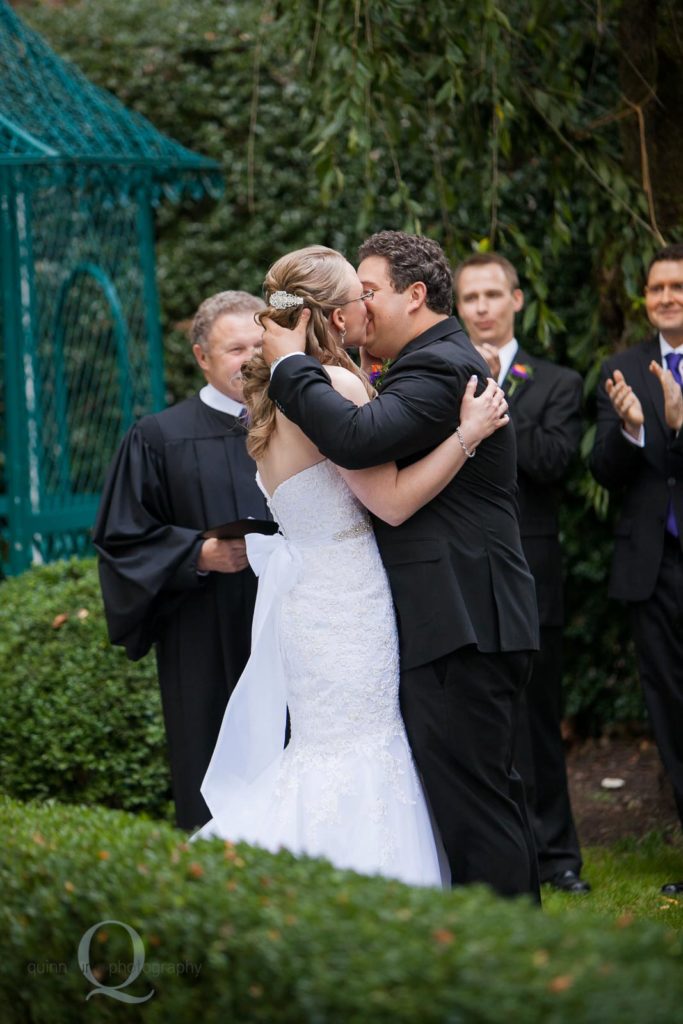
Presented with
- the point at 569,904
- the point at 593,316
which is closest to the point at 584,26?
the point at 593,316

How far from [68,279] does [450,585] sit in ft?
16.7

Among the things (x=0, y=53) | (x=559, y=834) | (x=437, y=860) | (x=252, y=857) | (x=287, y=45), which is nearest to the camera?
(x=252, y=857)

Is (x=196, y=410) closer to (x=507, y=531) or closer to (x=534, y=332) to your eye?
(x=507, y=531)

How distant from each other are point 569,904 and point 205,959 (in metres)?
2.85

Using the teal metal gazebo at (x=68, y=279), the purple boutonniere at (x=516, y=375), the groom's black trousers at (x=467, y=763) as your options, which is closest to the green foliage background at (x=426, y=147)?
the teal metal gazebo at (x=68, y=279)

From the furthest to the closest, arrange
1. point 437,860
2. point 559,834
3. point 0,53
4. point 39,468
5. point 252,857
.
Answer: point 39,468, point 0,53, point 559,834, point 437,860, point 252,857

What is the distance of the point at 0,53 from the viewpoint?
7.33m

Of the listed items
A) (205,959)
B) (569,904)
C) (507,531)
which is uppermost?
(507,531)

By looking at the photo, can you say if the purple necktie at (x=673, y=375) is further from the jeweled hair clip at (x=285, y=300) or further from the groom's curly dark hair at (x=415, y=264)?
the jeweled hair clip at (x=285, y=300)

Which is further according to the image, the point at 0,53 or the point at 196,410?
the point at 0,53

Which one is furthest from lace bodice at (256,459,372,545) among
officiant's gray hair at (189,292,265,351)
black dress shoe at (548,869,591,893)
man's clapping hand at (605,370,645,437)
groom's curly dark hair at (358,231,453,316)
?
black dress shoe at (548,869,591,893)

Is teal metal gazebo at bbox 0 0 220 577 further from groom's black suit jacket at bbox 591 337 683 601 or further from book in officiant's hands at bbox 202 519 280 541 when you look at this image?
groom's black suit jacket at bbox 591 337 683 601

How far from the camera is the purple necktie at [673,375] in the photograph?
17.8 ft

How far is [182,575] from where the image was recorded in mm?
4801
